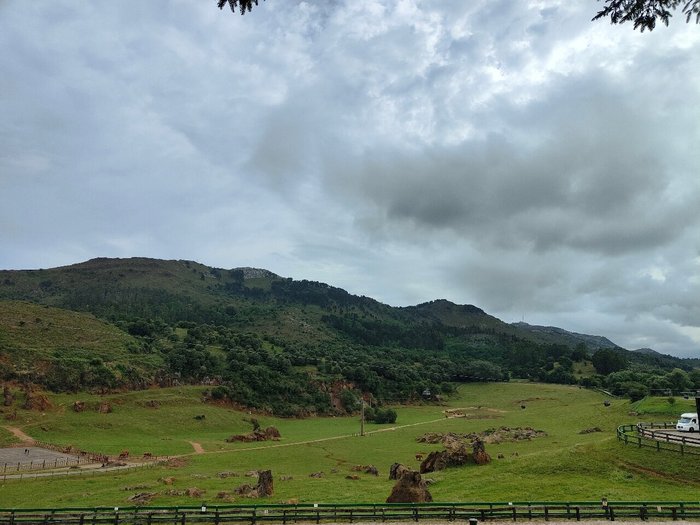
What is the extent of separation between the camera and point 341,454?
75500 mm

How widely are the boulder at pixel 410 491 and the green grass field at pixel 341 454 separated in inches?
138

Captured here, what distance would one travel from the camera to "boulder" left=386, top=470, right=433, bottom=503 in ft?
117

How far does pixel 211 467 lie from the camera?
2486 inches

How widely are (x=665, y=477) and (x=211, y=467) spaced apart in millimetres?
52384

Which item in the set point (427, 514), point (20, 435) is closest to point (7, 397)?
point (20, 435)

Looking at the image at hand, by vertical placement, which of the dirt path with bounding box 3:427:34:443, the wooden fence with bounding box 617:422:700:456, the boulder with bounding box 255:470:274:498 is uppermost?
the wooden fence with bounding box 617:422:700:456

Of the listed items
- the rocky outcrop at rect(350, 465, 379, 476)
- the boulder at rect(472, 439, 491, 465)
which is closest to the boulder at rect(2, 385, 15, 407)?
the rocky outcrop at rect(350, 465, 379, 476)

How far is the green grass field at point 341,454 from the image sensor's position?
40.2 meters

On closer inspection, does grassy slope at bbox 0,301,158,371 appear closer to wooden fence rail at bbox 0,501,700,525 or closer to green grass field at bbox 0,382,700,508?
green grass field at bbox 0,382,700,508

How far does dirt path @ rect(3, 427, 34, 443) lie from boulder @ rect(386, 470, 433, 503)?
7457 cm

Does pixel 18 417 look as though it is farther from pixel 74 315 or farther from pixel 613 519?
pixel 613 519

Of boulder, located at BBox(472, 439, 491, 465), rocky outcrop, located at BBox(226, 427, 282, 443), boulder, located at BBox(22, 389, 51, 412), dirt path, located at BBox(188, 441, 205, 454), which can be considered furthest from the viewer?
boulder, located at BBox(22, 389, 51, 412)

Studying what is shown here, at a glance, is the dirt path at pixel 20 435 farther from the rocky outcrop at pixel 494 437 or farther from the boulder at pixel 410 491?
the boulder at pixel 410 491

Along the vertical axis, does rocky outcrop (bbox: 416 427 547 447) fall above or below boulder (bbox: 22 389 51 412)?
below
